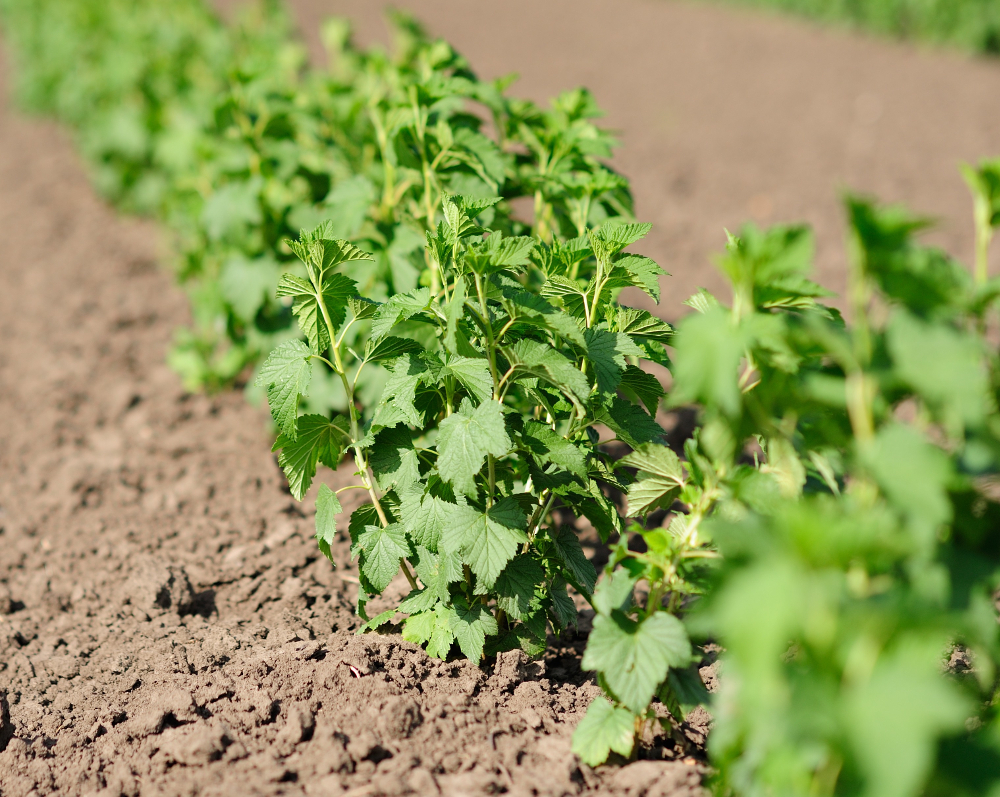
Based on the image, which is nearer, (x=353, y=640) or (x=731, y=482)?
(x=731, y=482)

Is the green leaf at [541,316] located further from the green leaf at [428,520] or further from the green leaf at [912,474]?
the green leaf at [912,474]

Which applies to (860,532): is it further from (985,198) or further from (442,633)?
(442,633)

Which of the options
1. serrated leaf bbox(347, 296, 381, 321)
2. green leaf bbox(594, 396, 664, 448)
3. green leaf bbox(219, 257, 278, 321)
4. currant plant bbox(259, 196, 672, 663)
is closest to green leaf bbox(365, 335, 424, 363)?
currant plant bbox(259, 196, 672, 663)

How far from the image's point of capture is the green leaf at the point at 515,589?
6.59 ft

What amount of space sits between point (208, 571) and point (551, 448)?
61.3 inches

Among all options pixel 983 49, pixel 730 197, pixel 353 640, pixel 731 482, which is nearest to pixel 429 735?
pixel 353 640

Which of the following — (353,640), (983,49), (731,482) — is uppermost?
(983,49)

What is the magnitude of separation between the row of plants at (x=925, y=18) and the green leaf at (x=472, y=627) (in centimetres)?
1261

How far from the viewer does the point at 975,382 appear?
1229mm

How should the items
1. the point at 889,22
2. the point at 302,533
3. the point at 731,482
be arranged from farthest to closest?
the point at 889,22 → the point at 302,533 → the point at 731,482

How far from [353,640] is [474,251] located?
1.16 meters

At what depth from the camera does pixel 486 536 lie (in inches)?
76.0

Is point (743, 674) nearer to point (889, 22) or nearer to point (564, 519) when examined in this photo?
point (564, 519)

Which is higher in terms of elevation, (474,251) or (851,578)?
(474,251)
